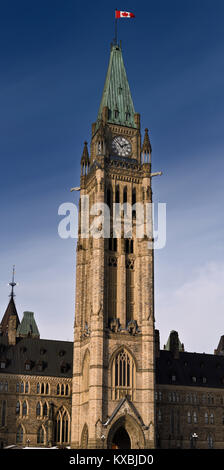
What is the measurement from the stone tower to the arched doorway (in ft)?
0.42

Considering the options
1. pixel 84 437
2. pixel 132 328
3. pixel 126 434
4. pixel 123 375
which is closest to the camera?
pixel 126 434

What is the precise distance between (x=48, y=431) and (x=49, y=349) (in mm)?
14725

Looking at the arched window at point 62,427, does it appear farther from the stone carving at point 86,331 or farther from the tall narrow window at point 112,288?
the tall narrow window at point 112,288

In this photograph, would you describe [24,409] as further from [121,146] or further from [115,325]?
[121,146]

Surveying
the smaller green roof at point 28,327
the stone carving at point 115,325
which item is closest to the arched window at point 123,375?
the stone carving at point 115,325

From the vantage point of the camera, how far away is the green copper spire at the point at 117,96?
104250mm

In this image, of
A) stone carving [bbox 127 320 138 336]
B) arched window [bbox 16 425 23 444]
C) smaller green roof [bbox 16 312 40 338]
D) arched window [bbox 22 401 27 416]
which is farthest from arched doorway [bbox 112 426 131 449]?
smaller green roof [bbox 16 312 40 338]

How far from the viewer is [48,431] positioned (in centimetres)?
10006

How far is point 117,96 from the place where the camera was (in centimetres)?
10581

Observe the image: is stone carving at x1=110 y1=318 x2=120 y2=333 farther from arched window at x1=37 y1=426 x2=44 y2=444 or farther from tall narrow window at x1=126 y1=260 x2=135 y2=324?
arched window at x1=37 y1=426 x2=44 y2=444

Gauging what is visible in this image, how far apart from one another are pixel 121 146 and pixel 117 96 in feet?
29.7

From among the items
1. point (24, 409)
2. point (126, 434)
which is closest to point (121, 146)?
point (126, 434)

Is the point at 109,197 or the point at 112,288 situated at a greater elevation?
the point at 109,197
